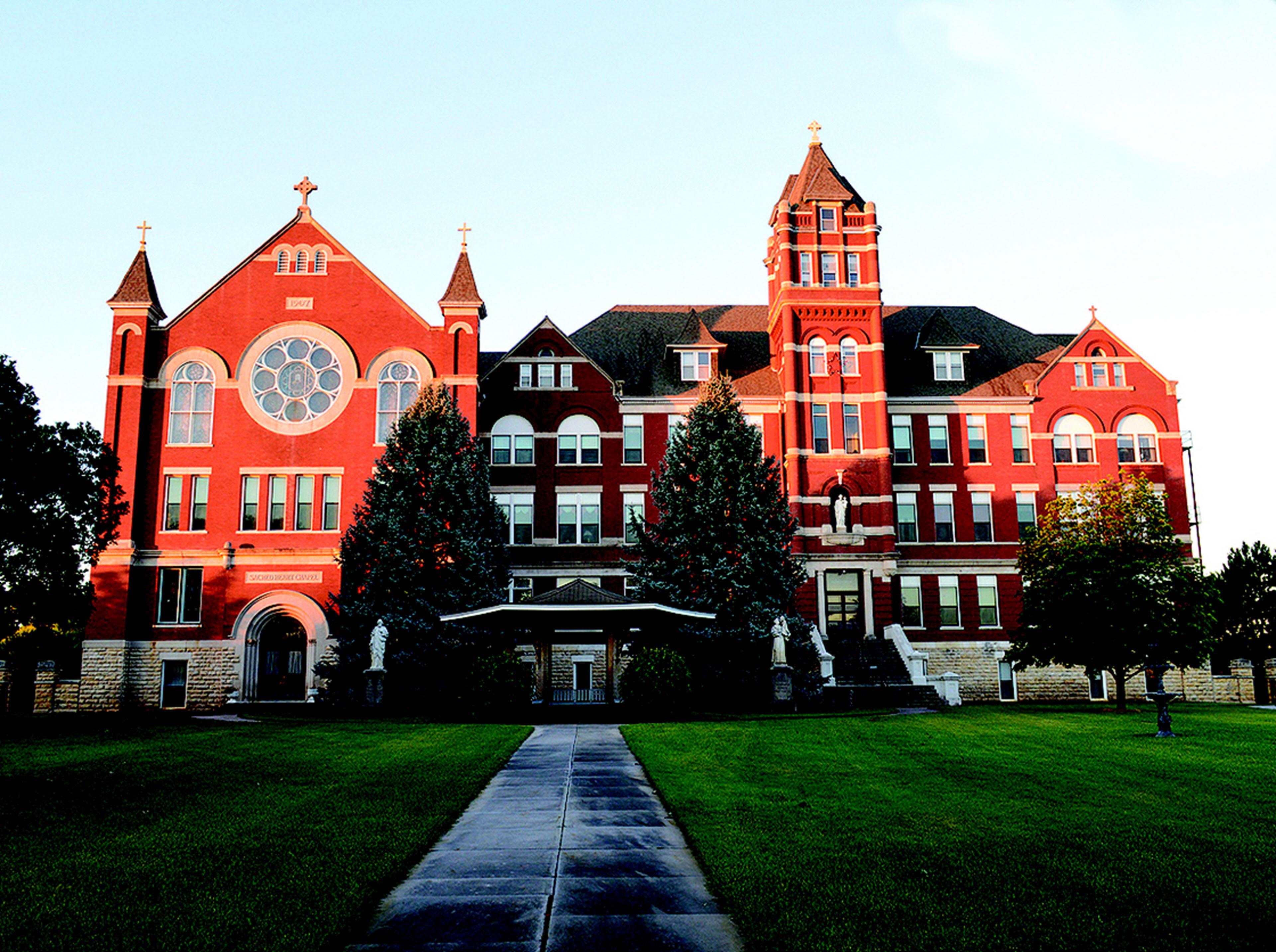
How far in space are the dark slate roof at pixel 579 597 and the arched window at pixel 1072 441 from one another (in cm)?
2425

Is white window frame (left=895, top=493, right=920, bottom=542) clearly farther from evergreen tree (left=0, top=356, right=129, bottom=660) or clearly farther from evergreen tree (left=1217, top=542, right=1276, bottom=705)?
evergreen tree (left=0, top=356, right=129, bottom=660)

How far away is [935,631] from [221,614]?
28592 mm

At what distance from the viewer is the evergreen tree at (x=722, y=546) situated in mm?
34625

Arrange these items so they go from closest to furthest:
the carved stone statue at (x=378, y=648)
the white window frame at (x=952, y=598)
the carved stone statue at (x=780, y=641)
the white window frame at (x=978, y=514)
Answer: the carved stone statue at (x=780, y=641)
the carved stone statue at (x=378, y=648)
the white window frame at (x=952, y=598)
the white window frame at (x=978, y=514)

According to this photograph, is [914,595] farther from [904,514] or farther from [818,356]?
[818,356]

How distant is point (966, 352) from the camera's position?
4869 cm

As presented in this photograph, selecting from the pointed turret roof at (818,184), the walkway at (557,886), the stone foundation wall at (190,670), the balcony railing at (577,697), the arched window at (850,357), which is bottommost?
the walkway at (557,886)

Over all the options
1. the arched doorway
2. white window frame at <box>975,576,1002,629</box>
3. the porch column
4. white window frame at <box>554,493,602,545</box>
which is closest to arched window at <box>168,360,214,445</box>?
the arched doorway

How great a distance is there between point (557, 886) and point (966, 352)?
144 feet

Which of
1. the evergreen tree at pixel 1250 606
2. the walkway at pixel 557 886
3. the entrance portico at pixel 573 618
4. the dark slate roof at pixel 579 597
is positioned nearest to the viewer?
the walkway at pixel 557 886

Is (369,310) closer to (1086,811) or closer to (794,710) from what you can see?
(794,710)

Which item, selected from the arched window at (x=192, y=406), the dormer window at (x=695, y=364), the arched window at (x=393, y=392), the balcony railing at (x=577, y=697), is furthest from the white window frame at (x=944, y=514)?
the arched window at (x=192, y=406)

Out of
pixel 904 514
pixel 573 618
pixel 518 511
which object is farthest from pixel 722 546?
pixel 904 514

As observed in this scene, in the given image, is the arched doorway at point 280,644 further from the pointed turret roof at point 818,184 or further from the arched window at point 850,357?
the pointed turret roof at point 818,184
